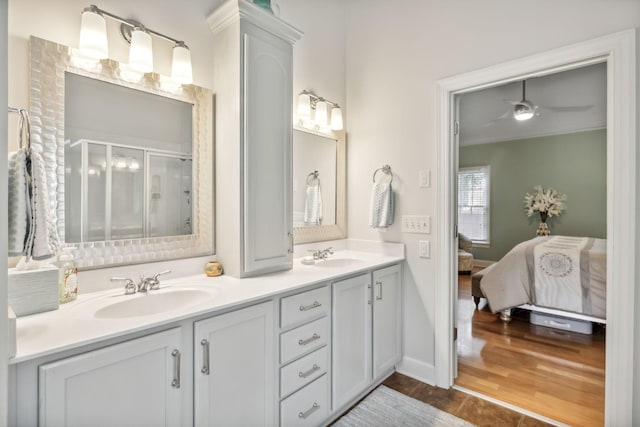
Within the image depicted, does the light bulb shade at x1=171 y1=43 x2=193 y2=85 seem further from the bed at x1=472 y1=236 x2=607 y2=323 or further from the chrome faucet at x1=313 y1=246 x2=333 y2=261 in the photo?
the bed at x1=472 y1=236 x2=607 y2=323

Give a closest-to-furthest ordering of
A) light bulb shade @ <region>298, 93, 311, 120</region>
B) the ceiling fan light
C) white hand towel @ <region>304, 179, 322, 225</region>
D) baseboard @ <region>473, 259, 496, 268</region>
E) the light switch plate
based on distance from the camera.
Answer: the light switch plate → light bulb shade @ <region>298, 93, 311, 120</region> → white hand towel @ <region>304, 179, 322, 225</region> → the ceiling fan light → baseboard @ <region>473, 259, 496, 268</region>

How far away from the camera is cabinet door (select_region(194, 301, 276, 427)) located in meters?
1.22

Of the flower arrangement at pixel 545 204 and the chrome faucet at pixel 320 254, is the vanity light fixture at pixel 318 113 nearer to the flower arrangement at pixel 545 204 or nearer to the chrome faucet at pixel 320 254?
the chrome faucet at pixel 320 254

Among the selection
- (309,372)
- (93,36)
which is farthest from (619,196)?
(93,36)

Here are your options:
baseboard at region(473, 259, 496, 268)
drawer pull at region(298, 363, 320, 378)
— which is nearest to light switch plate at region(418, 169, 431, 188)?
drawer pull at region(298, 363, 320, 378)

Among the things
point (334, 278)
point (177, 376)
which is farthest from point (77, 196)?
point (334, 278)

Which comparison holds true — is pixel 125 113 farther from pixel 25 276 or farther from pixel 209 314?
pixel 209 314

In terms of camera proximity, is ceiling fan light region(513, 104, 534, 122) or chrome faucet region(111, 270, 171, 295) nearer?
chrome faucet region(111, 270, 171, 295)

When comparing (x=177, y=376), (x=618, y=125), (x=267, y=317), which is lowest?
(x=177, y=376)

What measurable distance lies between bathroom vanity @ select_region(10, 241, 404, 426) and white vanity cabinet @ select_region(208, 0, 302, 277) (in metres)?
0.19

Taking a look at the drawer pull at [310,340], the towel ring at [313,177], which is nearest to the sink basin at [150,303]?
the drawer pull at [310,340]

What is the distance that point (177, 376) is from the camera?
3.77 ft

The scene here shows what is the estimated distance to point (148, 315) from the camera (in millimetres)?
1229

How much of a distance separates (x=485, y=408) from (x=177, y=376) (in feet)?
6.04
